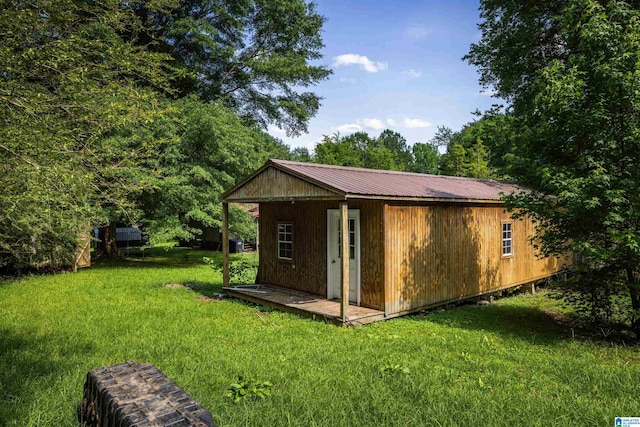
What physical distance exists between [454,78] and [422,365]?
526 inches

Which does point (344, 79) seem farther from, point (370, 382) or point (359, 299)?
point (370, 382)

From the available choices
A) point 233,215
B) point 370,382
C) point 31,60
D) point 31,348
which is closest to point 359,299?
point 370,382

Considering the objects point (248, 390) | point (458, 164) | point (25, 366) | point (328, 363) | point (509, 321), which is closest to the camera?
point (248, 390)

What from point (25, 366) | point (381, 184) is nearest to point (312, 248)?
point (381, 184)

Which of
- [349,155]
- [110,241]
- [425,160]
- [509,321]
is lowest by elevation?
[509,321]

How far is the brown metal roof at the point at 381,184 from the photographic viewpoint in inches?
302

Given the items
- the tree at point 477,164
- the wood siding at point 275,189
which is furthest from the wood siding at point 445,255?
the tree at point 477,164

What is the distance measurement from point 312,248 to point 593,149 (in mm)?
6027

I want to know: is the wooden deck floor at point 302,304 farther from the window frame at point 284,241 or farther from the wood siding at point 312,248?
the window frame at point 284,241

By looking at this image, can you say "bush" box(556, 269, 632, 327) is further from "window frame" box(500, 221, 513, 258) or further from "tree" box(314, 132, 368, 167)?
"tree" box(314, 132, 368, 167)

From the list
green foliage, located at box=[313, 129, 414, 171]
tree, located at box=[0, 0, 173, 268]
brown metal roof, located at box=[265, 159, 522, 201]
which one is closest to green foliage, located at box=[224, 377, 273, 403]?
tree, located at box=[0, 0, 173, 268]

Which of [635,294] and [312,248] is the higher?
[312,248]

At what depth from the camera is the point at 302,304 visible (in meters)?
8.66

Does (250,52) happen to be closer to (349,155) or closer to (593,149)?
(593,149)
